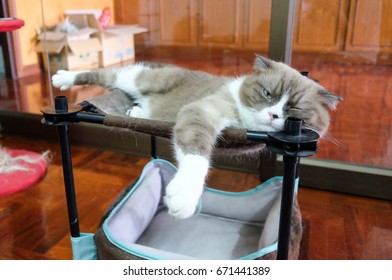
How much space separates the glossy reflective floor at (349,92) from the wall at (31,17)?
3.08ft

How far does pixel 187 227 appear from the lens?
1.37m

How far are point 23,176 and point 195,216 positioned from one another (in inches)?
36.2

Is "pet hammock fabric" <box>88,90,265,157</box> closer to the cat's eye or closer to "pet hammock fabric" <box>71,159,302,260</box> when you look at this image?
the cat's eye

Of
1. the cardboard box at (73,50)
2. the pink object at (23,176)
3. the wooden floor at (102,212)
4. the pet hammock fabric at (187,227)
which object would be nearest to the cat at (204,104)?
the pet hammock fabric at (187,227)

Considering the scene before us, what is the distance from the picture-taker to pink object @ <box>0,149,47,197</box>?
1.72 metres

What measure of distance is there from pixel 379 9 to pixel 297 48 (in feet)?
1.23

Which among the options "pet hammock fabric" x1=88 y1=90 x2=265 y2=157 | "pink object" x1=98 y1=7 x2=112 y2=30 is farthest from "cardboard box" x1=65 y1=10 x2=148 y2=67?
"pet hammock fabric" x1=88 y1=90 x2=265 y2=157

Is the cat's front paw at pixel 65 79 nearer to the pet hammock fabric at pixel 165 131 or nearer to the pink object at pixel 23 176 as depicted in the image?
the pet hammock fabric at pixel 165 131

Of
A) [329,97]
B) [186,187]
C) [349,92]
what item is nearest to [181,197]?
[186,187]

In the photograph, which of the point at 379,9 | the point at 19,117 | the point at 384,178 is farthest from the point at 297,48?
the point at 19,117

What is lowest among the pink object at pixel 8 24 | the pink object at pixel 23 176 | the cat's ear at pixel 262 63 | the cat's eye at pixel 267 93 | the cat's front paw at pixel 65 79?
the pink object at pixel 23 176

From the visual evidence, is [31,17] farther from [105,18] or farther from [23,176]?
[23,176]

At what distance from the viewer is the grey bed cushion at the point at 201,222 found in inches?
47.2

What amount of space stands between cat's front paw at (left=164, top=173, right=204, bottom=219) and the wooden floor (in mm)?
756
